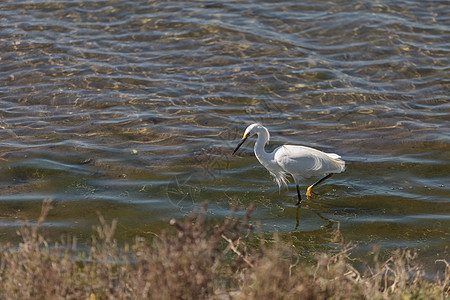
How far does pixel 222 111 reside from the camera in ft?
33.6

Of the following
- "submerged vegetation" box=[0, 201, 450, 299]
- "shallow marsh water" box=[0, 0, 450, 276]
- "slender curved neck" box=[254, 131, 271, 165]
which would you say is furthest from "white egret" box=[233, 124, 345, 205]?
"submerged vegetation" box=[0, 201, 450, 299]

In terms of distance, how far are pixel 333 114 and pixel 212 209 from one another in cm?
374

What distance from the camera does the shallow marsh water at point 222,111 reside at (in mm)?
7305

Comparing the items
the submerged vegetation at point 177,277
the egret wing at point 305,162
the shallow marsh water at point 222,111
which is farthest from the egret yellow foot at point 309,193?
the submerged vegetation at point 177,277

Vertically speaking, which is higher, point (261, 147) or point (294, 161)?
point (261, 147)

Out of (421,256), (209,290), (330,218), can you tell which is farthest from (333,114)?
(209,290)

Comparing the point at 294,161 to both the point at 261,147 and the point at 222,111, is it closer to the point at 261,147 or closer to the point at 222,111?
the point at 261,147

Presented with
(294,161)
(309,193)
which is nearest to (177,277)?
(294,161)

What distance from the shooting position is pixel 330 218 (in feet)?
23.9

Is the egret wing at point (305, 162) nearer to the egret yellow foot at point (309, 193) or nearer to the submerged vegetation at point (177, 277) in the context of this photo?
the egret yellow foot at point (309, 193)

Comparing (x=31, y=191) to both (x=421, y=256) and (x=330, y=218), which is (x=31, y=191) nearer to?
(x=330, y=218)

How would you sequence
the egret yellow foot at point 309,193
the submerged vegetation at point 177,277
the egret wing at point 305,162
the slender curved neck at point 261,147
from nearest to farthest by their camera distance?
the submerged vegetation at point 177,277, the egret wing at point 305,162, the slender curved neck at point 261,147, the egret yellow foot at point 309,193

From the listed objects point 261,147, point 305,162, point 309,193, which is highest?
point 261,147

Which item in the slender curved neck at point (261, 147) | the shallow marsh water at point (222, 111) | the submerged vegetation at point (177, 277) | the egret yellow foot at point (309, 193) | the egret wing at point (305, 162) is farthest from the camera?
the egret yellow foot at point (309, 193)
